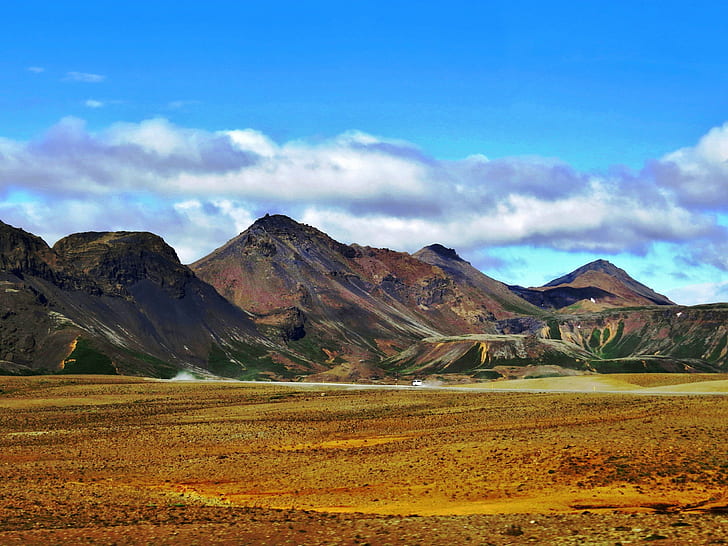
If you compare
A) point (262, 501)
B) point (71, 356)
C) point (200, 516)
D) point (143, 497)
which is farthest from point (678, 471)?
point (71, 356)

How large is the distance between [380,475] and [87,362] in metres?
153

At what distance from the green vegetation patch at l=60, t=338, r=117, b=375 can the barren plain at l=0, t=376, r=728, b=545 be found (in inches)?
4016

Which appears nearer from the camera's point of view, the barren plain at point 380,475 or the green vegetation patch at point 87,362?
the barren plain at point 380,475

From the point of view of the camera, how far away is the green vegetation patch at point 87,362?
579 ft

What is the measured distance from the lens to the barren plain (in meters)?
26.4

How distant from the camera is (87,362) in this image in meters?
180

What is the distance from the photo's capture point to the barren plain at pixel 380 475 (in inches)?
1041

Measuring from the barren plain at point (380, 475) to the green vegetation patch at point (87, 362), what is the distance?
102 m

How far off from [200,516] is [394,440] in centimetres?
Answer: 2484

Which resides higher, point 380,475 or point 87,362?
point 87,362

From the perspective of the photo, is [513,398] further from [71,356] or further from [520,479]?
[71,356]

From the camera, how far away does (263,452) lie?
51406 millimetres

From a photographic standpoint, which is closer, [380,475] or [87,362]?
[380,475]

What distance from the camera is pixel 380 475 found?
133 feet
